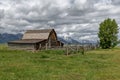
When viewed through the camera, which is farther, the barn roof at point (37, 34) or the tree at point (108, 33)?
the tree at point (108, 33)

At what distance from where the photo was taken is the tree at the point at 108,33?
8950cm

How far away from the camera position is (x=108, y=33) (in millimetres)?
89062

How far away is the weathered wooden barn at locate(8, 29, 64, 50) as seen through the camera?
2837 inches

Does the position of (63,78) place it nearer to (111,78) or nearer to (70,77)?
(70,77)

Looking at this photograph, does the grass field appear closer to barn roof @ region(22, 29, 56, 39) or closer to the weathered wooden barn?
the weathered wooden barn

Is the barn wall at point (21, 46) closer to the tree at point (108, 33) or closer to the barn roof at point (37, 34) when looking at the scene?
the barn roof at point (37, 34)

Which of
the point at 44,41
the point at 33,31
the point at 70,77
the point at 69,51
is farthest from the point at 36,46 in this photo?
the point at 70,77

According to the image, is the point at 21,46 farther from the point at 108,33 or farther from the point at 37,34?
the point at 108,33

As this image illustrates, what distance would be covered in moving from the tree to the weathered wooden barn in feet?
54.7

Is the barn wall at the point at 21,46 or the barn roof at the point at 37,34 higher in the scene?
the barn roof at the point at 37,34

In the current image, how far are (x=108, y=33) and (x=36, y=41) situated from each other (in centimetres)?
2947

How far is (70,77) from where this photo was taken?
19.8 metres

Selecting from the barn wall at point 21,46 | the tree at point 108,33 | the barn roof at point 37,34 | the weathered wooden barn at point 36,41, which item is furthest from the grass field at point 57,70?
the tree at point 108,33

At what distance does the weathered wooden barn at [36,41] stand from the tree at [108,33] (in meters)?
16.7
